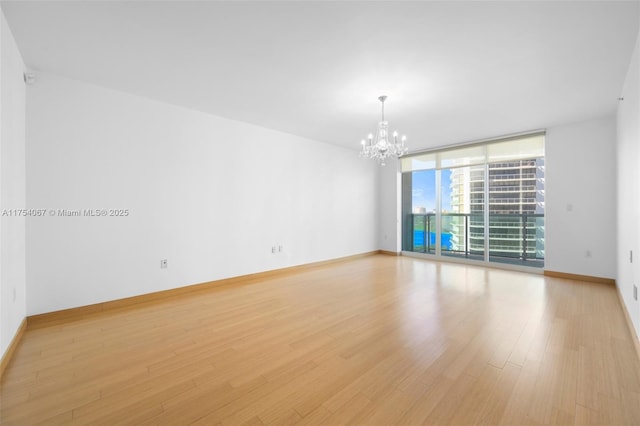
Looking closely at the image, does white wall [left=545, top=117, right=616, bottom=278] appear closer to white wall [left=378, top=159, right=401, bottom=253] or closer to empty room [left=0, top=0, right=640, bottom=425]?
empty room [left=0, top=0, right=640, bottom=425]

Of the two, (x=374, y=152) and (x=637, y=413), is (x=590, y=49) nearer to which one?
(x=374, y=152)

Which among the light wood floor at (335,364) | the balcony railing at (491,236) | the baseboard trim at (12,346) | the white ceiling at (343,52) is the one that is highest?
the white ceiling at (343,52)

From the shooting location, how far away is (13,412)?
150 centimetres

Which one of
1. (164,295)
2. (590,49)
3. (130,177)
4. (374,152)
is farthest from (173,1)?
(590,49)

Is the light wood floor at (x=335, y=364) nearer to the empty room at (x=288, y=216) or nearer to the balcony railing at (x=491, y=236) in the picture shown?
the empty room at (x=288, y=216)

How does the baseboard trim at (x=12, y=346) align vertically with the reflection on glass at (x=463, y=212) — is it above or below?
below

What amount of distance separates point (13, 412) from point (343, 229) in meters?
5.17

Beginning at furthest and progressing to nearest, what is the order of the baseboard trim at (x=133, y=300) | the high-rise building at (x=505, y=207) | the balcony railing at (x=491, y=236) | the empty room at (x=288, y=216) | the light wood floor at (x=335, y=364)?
the balcony railing at (x=491, y=236) < the high-rise building at (x=505, y=207) < the baseboard trim at (x=133, y=300) < the empty room at (x=288, y=216) < the light wood floor at (x=335, y=364)

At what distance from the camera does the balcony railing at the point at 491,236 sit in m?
5.11

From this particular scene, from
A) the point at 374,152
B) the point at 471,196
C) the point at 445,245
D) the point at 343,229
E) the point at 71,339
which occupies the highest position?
the point at 374,152

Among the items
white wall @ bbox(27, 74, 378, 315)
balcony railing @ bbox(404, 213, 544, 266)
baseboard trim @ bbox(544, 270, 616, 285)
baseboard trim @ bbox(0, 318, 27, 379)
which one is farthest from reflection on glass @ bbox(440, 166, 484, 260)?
baseboard trim @ bbox(0, 318, 27, 379)

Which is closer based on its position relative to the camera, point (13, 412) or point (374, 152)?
point (13, 412)

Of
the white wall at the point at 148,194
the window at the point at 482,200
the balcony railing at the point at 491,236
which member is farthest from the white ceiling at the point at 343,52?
the balcony railing at the point at 491,236

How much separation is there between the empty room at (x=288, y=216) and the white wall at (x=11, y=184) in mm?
34
